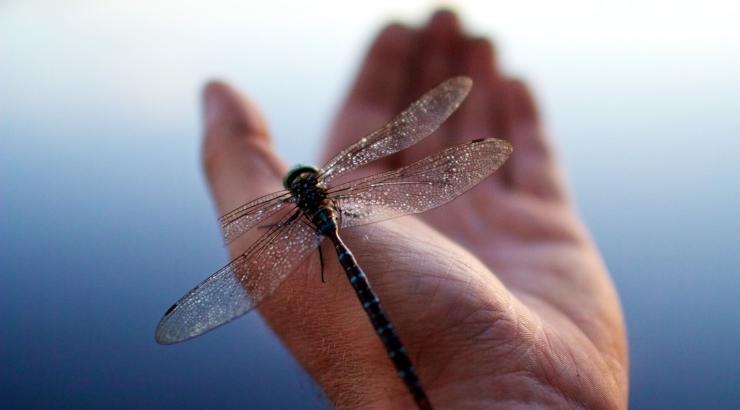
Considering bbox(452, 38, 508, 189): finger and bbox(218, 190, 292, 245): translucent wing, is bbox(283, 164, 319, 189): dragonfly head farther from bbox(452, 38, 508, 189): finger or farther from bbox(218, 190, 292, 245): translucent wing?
bbox(452, 38, 508, 189): finger

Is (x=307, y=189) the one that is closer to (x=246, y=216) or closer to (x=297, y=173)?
(x=297, y=173)

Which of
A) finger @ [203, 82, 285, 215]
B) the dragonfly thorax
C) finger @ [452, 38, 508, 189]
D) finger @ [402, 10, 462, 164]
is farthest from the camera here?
finger @ [402, 10, 462, 164]

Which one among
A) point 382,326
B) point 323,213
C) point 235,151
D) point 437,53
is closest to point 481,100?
point 437,53

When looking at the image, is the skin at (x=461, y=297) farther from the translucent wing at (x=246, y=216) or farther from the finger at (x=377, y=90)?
the translucent wing at (x=246, y=216)

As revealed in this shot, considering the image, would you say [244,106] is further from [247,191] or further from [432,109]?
[432,109]

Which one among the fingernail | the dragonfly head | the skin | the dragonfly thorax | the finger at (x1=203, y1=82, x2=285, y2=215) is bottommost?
the skin

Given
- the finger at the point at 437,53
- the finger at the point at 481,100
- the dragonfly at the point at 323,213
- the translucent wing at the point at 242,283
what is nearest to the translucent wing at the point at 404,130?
the dragonfly at the point at 323,213

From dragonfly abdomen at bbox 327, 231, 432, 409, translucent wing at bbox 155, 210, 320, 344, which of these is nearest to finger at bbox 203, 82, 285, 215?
translucent wing at bbox 155, 210, 320, 344
